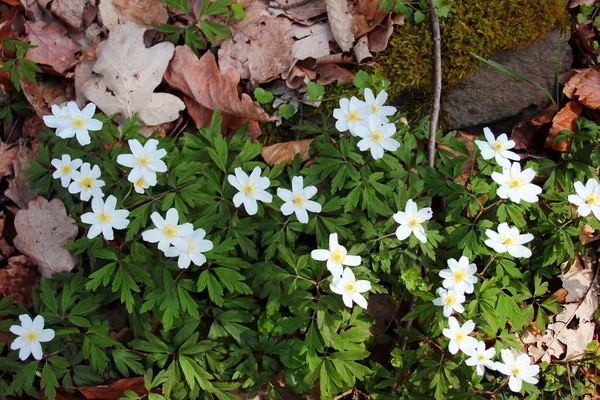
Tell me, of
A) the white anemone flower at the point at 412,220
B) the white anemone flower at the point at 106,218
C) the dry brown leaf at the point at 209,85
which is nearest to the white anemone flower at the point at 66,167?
the white anemone flower at the point at 106,218

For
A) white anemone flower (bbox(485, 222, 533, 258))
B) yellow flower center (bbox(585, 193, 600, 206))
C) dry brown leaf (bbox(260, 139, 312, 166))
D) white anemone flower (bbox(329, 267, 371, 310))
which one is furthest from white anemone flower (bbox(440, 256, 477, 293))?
dry brown leaf (bbox(260, 139, 312, 166))

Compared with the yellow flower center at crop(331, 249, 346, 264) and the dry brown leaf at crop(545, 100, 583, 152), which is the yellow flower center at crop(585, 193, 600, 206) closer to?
the dry brown leaf at crop(545, 100, 583, 152)

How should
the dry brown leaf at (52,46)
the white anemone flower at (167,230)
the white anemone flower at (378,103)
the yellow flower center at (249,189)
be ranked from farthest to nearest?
1. the dry brown leaf at (52,46)
2. the white anemone flower at (378,103)
3. the yellow flower center at (249,189)
4. the white anemone flower at (167,230)

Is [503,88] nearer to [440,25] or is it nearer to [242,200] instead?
[440,25]

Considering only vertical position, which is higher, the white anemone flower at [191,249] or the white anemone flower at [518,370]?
the white anemone flower at [191,249]

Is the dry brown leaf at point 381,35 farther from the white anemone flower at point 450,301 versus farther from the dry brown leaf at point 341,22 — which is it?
the white anemone flower at point 450,301

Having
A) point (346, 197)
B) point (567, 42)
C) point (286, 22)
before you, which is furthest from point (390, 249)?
point (567, 42)

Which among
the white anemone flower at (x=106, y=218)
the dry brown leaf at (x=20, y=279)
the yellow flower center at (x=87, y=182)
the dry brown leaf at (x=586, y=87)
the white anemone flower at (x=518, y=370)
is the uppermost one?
the dry brown leaf at (x=586, y=87)

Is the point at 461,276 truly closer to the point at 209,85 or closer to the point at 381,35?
the point at 381,35
